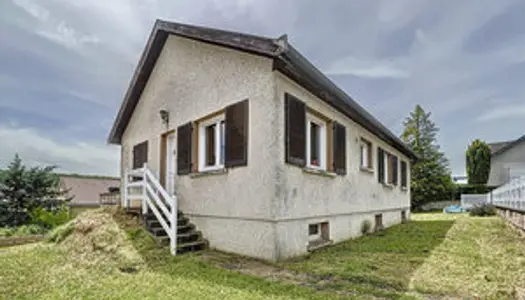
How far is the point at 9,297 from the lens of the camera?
4281 millimetres

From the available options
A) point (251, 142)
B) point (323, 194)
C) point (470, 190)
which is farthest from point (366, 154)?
point (470, 190)

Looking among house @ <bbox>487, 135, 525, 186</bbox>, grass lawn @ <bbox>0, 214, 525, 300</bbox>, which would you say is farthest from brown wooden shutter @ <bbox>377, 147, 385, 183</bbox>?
house @ <bbox>487, 135, 525, 186</bbox>

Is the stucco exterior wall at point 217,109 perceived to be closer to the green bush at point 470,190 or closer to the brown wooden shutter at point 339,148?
the brown wooden shutter at point 339,148

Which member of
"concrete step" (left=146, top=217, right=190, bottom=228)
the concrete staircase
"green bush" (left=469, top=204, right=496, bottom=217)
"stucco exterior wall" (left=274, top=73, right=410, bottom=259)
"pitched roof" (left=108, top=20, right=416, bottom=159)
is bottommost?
"green bush" (left=469, top=204, right=496, bottom=217)

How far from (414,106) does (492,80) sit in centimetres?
1431

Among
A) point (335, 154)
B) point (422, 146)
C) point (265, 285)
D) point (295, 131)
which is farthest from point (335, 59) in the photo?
point (422, 146)

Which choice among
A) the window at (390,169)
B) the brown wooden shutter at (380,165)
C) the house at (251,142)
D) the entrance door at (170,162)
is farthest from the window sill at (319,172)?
the window at (390,169)

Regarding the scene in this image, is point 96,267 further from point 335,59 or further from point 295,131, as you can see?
point 335,59

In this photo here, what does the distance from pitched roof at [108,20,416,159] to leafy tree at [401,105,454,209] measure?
16.4 metres

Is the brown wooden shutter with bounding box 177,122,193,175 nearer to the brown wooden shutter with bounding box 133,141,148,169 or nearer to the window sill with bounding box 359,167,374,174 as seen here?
the brown wooden shutter with bounding box 133,141,148,169

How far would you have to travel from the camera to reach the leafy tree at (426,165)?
27.5 meters

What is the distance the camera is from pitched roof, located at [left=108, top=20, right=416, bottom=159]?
5.93 meters

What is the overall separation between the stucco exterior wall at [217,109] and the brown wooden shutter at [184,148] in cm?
20

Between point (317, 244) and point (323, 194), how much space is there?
1.17 meters
